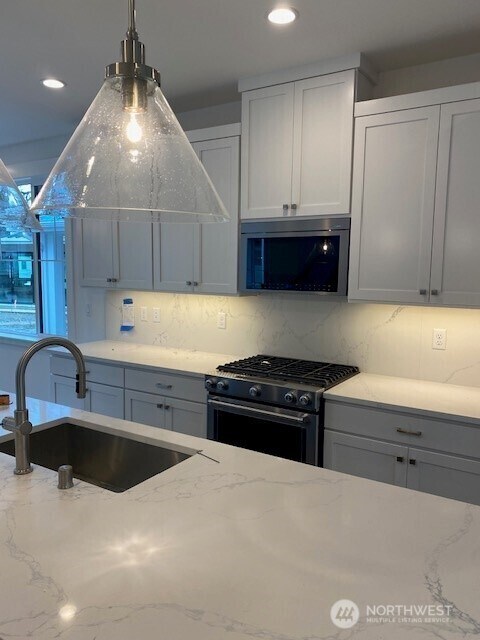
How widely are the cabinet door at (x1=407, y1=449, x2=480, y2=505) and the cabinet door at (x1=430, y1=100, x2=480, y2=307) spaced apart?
2.51 ft

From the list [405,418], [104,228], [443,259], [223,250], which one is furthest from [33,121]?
[405,418]

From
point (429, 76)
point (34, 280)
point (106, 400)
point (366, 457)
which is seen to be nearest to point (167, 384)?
point (106, 400)

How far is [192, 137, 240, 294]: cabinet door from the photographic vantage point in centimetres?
309

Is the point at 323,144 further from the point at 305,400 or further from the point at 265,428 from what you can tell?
the point at 265,428

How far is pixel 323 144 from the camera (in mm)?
2740

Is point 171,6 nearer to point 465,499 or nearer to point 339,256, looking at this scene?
point 339,256

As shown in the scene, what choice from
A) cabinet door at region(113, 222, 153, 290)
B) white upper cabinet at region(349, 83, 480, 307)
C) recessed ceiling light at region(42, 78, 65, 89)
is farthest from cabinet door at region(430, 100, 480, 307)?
recessed ceiling light at region(42, 78, 65, 89)

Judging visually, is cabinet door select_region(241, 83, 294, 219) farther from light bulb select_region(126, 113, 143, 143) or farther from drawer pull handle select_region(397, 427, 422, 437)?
light bulb select_region(126, 113, 143, 143)

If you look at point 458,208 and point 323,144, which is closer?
point 458,208

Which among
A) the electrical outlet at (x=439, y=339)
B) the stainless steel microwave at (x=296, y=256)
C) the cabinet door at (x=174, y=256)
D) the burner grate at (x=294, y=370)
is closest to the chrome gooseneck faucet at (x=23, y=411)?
the burner grate at (x=294, y=370)

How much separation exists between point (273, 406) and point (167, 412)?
0.80 metres

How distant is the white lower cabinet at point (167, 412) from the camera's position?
118 inches

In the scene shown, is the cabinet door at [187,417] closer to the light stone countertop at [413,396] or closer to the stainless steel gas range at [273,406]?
the stainless steel gas range at [273,406]

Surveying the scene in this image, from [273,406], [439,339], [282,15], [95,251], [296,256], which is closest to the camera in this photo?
[282,15]
